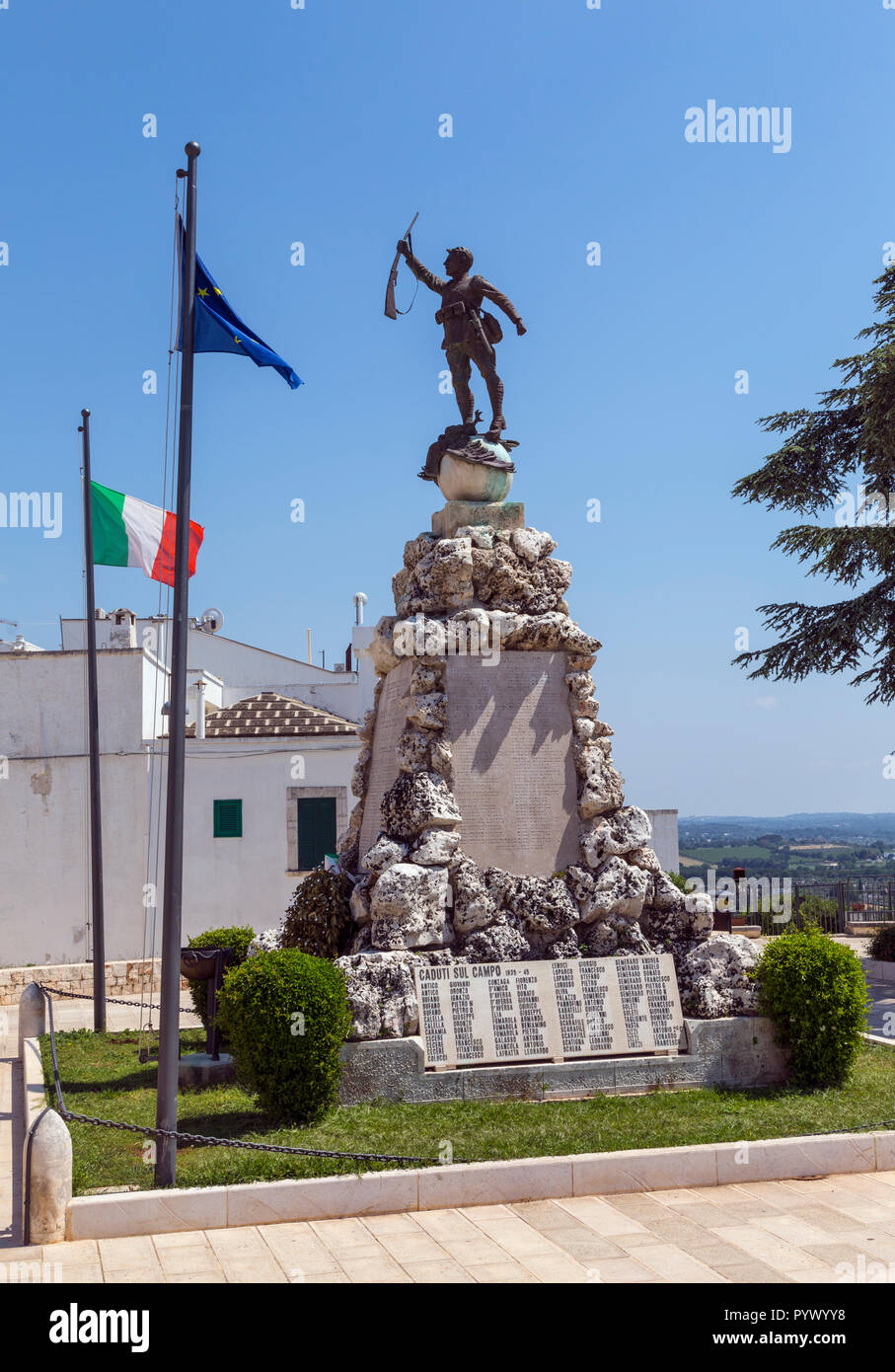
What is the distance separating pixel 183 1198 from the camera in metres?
7.06

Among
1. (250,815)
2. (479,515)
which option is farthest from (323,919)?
(250,815)

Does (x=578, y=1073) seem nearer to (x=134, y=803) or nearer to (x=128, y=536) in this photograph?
(x=128, y=536)

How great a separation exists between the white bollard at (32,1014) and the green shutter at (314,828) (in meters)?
8.99

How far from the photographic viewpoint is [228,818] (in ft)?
76.1

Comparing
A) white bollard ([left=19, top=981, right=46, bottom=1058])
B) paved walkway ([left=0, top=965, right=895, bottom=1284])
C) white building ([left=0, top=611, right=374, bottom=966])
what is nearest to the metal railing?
white building ([left=0, top=611, right=374, bottom=966])

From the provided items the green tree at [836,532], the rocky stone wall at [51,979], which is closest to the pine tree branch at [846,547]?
the green tree at [836,532]

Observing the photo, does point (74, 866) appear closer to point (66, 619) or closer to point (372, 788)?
point (66, 619)

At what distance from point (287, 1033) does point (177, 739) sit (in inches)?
90.4

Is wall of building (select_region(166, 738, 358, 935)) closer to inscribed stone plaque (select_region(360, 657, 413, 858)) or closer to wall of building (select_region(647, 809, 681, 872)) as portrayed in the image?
wall of building (select_region(647, 809, 681, 872))

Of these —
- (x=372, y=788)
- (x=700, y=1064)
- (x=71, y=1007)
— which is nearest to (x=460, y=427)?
(x=372, y=788)

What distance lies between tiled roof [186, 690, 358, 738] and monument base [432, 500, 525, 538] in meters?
12.2

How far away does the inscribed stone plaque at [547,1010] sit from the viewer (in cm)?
945

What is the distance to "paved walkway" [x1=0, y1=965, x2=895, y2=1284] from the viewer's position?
625 cm

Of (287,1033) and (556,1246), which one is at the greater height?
(287,1033)
